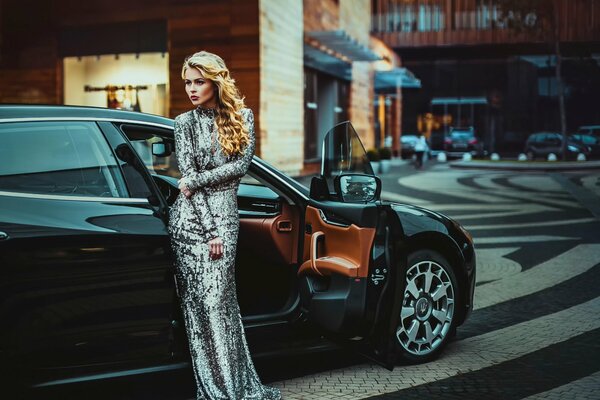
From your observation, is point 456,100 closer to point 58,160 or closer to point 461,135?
point 461,135

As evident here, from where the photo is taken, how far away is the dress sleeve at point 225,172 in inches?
153

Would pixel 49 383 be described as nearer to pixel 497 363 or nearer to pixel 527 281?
pixel 497 363

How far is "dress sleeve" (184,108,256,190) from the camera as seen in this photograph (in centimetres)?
387

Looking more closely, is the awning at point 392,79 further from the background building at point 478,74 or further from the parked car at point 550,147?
the parked car at point 550,147

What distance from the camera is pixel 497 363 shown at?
511cm

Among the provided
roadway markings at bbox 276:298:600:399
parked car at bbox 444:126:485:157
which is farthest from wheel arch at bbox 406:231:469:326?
parked car at bbox 444:126:485:157

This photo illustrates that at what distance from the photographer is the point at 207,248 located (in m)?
3.94

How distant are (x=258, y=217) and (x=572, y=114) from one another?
49.4m

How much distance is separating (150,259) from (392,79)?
37391 mm

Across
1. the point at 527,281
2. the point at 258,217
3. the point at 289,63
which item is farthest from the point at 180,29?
the point at 258,217

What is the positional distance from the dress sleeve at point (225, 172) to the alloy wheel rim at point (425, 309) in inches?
59.0

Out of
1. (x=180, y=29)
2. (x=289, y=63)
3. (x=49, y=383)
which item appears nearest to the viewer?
(x=49, y=383)

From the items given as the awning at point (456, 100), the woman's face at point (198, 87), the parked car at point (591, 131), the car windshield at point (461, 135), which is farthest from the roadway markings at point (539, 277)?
the awning at point (456, 100)

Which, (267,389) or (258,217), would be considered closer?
(267,389)
